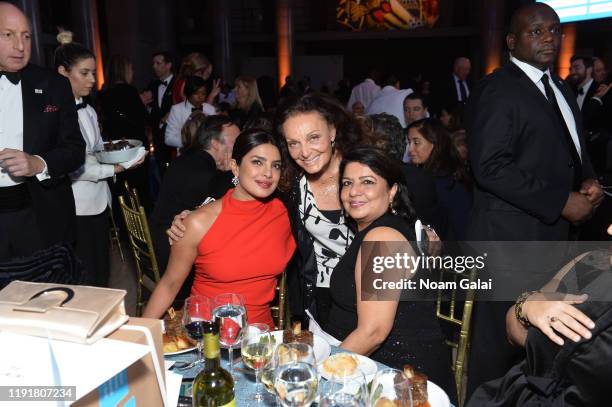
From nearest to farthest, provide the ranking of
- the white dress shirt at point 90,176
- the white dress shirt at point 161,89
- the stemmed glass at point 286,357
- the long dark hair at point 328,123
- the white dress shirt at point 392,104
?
the stemmed glass at point 286,357, the long dark hair at point 328,123, the white dress shirt at point 90,176, the white dress shirt at point 161,89, the white dress shirt at point 392,104

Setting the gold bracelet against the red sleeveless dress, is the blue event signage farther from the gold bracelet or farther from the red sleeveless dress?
the gold bracelet

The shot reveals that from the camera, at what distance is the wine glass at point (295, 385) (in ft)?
3.73

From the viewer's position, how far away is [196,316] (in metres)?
1.50

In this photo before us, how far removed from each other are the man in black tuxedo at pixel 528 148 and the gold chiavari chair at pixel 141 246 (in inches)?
66.3

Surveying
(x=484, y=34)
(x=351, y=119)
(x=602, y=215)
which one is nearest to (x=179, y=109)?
(x=351, y=119)

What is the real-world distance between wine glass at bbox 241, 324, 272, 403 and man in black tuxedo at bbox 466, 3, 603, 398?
56.2 inches

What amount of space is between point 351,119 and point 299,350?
1627 millimetres

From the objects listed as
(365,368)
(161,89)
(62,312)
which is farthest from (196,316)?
(161,89)

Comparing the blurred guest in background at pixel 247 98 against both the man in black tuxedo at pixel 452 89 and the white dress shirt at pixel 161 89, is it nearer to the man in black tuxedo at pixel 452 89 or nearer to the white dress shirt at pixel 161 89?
the white dress shirt at pixel 161 89

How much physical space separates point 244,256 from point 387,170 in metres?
0.74

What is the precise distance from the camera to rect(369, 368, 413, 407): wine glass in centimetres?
113

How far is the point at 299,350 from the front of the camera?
1.25m

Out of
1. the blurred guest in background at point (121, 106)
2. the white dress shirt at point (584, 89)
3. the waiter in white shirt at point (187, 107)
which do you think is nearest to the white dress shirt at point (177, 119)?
the waiter in white shirt at point (187, 107)

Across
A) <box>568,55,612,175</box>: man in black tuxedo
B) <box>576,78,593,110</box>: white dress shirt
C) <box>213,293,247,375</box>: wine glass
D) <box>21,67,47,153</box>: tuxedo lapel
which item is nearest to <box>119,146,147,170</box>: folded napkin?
<box>21,67,47,153</box>: tuxedo lapel
